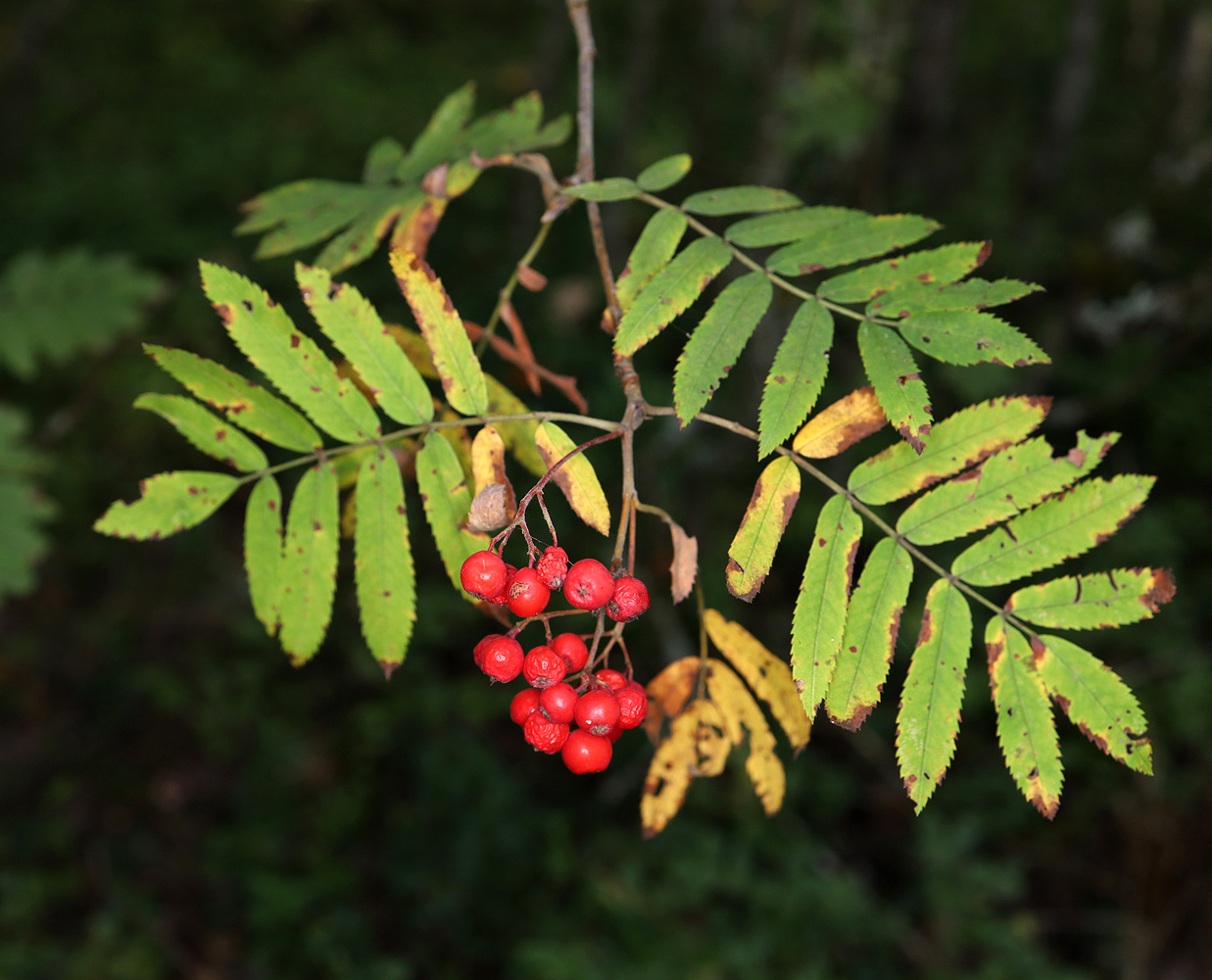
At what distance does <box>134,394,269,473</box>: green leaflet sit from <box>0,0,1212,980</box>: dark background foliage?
6.85 feet

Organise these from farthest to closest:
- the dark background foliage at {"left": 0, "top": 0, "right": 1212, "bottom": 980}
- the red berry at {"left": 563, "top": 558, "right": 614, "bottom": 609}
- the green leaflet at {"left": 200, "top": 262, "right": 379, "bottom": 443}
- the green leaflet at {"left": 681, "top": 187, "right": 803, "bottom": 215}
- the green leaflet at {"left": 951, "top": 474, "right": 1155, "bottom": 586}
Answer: the dark background foliage at {"left": 0, "top": 0, "right": 1212, "bottom": 980}
the green leaflet at {"left": 681, "top": 187, "right": 803, "bottom": 215}
the green leaflet at {"left": 200, "top": 262, "right": 379, "bottom": 443}
the green leaflet at {"left": 951, "top": 474, "right": 1155, "bottom": 586}
the red berry at {"left": 563, "top": 558, "right": 614, "bottom": 609}

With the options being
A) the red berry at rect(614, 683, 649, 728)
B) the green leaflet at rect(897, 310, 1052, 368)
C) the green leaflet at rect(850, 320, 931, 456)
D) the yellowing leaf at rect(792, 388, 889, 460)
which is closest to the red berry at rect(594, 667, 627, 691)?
the red berry at rect(614, 683, 649, 728)

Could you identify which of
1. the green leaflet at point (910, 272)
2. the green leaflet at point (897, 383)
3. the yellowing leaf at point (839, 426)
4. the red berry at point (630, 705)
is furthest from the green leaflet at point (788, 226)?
the red berry at point (630, 705)

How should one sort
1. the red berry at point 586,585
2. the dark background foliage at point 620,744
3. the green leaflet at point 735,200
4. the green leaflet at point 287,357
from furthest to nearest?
the dark background foliage at point 620,744
the green leaflet at point 735,200
the green leaflet at point 287,357
the red berry at point 586,585

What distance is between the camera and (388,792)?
4.27 metres

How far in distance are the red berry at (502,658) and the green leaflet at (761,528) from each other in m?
0.37

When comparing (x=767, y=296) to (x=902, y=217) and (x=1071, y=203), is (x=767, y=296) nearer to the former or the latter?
(x=902, y=217)

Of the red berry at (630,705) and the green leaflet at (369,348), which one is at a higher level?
the green leaflet at (369,348)

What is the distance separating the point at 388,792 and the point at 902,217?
3.84 meters

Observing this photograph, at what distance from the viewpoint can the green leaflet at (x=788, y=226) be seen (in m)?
1.58

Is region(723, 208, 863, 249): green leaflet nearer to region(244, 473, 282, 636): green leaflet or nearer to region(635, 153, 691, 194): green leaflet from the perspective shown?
region(635, 153, 691, 194): green leaflet

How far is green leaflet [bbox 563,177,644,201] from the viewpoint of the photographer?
1505mm

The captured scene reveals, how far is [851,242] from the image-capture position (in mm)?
1536

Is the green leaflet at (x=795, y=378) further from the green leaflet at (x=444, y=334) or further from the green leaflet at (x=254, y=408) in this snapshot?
the green leaflet at (x=254, y=408)
